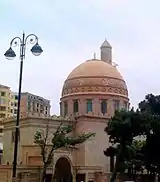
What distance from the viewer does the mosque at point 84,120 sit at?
4678 cm

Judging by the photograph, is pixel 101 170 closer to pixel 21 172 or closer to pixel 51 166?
pixel 51 166

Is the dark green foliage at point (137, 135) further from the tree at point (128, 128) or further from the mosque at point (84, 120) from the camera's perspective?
the mosque at point (84, 120)

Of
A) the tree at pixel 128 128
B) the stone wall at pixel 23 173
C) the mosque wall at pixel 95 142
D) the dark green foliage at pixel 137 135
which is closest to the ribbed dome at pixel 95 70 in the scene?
the mosque wall at pixel 95 142

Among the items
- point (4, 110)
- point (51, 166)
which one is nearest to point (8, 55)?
point (51, 166)

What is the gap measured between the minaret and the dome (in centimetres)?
401

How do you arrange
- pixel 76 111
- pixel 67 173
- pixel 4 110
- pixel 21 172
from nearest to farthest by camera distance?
pixel 21 172 → pixel 67 173 → pixel 76 111 → pixel 4 110

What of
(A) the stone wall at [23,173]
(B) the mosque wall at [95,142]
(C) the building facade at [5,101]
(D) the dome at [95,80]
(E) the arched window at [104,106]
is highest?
(C) the building facade at [5,101]

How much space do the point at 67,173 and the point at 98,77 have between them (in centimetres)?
1503

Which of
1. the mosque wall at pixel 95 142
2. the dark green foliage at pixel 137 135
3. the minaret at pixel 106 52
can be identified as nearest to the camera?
the dark green foliage at pixel 137 135

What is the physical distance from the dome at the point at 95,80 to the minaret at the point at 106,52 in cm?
401

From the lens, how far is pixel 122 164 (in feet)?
146

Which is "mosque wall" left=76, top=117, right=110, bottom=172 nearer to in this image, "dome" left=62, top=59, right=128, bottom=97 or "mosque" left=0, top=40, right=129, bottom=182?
"mosque" left=0, top=40, right=129, bottom=182

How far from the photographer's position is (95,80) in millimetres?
57875

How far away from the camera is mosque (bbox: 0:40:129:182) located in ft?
153
